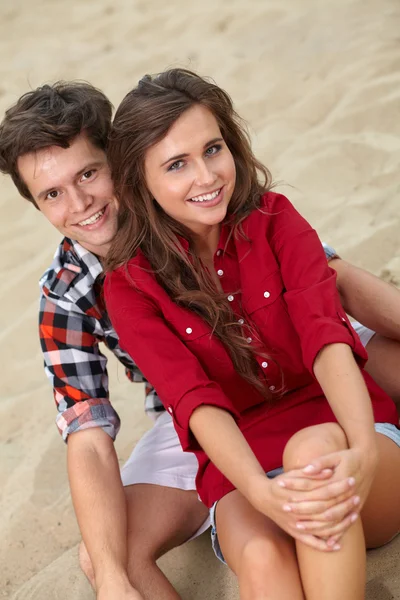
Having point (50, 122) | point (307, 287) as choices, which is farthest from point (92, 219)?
point (307, 287)

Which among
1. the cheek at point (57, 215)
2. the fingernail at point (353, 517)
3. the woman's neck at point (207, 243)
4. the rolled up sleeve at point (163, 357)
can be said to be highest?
the cheek at point (57, 215)

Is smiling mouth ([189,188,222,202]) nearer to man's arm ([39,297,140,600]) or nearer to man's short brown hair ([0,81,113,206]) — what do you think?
man's short brown hair ([0,81,113,206])

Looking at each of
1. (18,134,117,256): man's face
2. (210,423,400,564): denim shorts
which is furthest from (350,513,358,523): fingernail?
(18,134,117,256): man's face

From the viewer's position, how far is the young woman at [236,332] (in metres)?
1.76

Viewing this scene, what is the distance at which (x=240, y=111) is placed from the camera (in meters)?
4.40

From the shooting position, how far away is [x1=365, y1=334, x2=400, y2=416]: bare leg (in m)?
2.32

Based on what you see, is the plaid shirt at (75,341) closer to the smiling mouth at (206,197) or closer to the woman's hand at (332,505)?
the smiling mouth at (206,197)

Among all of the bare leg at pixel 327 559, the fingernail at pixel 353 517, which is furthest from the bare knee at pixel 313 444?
the fingernail at pixel 353 517

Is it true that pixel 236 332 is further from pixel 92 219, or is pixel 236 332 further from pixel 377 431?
pixel 92 219

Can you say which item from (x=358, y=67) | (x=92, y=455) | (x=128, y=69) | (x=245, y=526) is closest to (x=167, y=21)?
(x=128, y=69)

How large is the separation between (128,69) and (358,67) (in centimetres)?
139

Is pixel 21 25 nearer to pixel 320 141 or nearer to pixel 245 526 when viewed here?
pixel 320 141

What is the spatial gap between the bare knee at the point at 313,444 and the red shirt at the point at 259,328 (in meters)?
0.21

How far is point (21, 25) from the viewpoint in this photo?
5.71 meters
